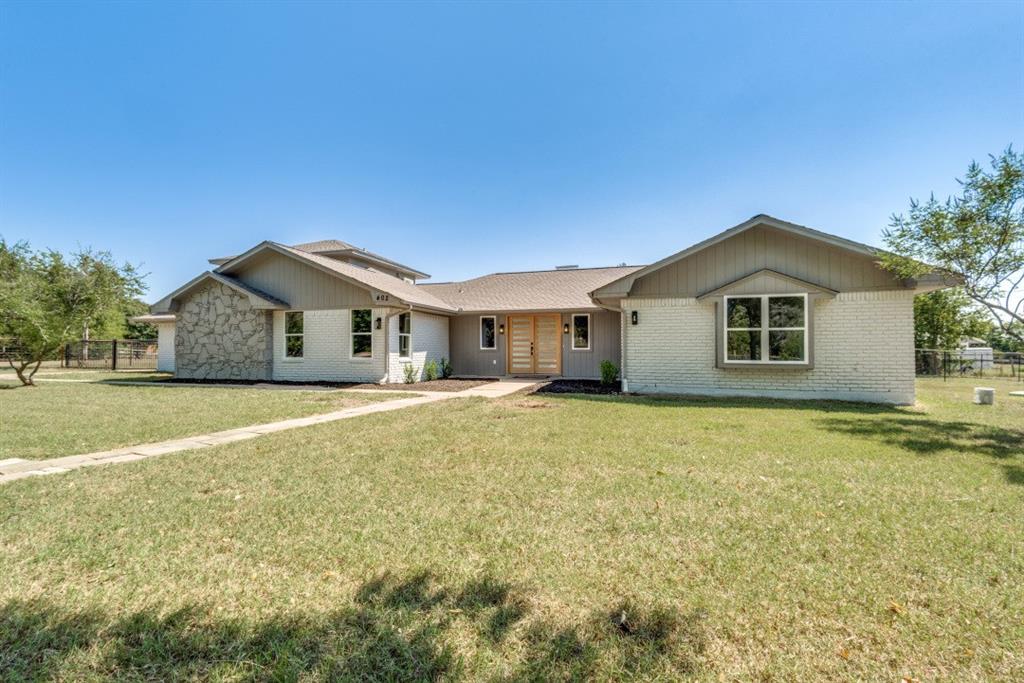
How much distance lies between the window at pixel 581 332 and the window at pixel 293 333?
31.7ft

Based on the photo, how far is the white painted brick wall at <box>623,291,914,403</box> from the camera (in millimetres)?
10727

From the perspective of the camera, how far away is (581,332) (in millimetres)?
17672

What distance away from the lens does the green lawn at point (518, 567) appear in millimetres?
1997

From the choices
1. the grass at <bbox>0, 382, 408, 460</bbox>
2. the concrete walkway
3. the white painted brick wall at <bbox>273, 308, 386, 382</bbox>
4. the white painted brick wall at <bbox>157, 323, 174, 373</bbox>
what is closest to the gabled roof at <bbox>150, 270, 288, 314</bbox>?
the white painted brick wall at <bbox>273, 308, 386, 382</bbox>

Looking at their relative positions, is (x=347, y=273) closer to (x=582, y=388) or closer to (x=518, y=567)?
(x=582, y=388)

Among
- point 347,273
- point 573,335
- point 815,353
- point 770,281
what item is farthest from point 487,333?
point 815,353

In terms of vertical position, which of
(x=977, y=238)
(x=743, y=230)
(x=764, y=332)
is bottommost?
(x=764, y=332)

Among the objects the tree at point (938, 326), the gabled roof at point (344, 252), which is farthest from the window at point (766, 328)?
the tree at point (938, 326)

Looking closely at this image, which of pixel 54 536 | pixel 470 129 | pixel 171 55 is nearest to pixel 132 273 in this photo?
pixel 171 55

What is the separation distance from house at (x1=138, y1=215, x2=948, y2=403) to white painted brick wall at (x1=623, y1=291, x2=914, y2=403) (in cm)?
3

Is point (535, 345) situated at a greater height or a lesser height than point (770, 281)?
lesser

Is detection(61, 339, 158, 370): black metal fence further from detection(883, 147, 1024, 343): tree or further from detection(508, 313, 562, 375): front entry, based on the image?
detection(883, 147, 1024, 343): tree

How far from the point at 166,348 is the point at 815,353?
87.4 ft

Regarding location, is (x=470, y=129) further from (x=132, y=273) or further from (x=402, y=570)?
(x=132, y=273)
